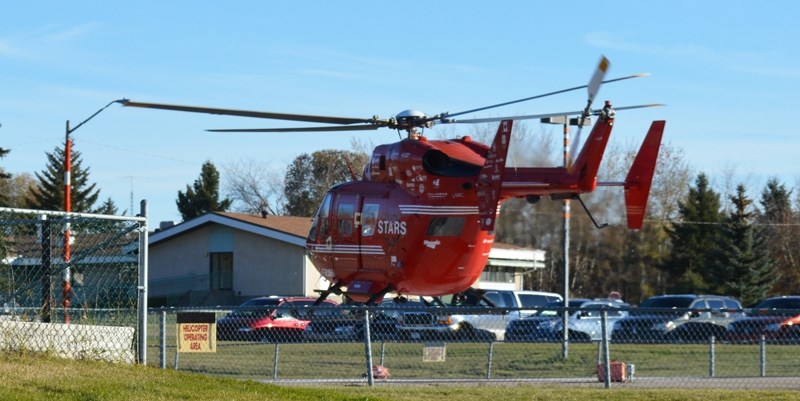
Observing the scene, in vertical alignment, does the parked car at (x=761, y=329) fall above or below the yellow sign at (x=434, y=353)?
below

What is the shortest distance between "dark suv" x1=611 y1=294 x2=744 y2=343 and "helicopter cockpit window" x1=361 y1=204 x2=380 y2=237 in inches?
192

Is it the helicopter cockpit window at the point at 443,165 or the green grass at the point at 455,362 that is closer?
the green grass at the point at 455,362

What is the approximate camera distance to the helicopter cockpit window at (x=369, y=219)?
2116cm

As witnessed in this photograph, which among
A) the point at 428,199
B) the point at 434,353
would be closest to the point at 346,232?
the point at 428,199

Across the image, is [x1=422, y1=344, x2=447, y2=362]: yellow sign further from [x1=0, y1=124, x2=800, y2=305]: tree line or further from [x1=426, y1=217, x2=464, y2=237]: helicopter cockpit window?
[x1=0, y1=124, x2=800, y2=305]: tree line

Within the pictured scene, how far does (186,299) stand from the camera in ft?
147

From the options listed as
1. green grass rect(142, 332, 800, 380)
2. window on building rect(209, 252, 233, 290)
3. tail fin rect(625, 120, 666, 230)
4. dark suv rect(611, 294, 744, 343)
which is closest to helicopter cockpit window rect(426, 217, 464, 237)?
green grass rect(142, 332, 800, 380)

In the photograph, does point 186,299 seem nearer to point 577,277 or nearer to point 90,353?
point 577,277

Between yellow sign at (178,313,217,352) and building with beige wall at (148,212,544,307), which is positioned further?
building with beige wall at (148,212,544,307)

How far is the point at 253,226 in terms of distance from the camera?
43.6m

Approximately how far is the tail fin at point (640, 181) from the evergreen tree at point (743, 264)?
35.9 meters

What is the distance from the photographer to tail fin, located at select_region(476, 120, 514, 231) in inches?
727

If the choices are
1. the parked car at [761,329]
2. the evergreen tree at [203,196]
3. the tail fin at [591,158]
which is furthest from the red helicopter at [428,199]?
the evergreen tree at [203,196]

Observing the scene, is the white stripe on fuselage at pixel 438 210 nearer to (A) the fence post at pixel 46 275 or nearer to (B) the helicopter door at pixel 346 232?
(B) the helicopter door at pixel 346 232
